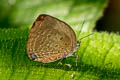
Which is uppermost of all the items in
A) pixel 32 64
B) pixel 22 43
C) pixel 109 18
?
pixel 109 18

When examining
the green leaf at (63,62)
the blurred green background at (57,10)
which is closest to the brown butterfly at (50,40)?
the green leaf at (63,62)

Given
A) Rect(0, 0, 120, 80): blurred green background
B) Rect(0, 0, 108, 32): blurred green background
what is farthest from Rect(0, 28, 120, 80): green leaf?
Rect(0, 0, 108, 32): blurred green background

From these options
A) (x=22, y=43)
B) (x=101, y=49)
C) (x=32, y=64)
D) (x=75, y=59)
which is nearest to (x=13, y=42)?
(x=22, y=43)

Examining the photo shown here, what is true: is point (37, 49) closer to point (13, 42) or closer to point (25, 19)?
point (13, 42)

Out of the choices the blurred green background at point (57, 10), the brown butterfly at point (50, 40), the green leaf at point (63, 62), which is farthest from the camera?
the blurred green background at point (57, 10)

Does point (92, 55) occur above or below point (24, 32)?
below

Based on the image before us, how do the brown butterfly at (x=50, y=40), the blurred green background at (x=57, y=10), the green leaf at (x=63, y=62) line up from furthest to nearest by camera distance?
the blurred green background at (x=57, y=10) < the brown butterfly at (x=50, y=40) < the green leaf at (x=63, y=62)

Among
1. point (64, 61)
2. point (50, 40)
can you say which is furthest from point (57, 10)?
point (64, 61)

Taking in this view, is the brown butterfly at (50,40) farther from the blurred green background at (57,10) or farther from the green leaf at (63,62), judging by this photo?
the blurred green background at (57,10)

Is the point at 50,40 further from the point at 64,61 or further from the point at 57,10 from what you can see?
the point at 57,10
